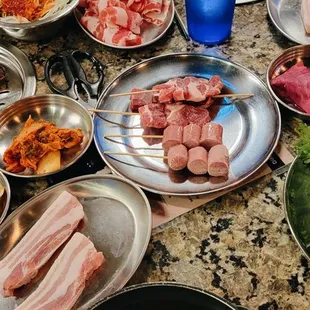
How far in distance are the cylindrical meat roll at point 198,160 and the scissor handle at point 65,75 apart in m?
0.59

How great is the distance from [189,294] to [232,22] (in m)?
1.29

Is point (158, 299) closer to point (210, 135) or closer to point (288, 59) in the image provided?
point (210, 135)

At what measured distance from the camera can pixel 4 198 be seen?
1671mm

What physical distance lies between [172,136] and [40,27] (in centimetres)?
85

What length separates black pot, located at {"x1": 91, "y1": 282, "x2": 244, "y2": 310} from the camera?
1.24 metres

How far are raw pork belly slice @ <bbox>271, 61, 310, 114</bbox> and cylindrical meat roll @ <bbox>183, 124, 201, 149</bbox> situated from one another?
37cm

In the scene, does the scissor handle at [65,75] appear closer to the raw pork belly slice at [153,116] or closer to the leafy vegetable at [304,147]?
the raw pork belly slice at [153,116]

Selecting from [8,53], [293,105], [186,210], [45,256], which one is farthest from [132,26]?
[45,256]

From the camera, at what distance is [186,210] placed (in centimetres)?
161

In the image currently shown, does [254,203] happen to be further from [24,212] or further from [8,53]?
[8,53]

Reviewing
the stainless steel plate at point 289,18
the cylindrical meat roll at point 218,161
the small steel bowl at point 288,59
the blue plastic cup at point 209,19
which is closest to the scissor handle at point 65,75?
the blue plastic cup at point 209,19

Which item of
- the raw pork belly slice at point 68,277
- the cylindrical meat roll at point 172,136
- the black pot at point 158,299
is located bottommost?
the raw pork belly slice at point 68,277

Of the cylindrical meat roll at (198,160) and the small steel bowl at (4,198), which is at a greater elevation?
the cylindrical meat roll at (198,160)

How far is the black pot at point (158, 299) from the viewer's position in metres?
1.24
